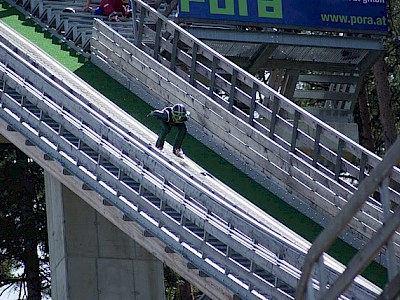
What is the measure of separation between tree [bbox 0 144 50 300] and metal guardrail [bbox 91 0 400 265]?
801cm

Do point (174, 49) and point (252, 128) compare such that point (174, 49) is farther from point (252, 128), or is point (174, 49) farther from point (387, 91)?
point (387, 91)

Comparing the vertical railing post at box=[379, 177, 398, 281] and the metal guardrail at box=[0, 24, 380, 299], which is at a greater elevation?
the metal guardrail at box=[0, 24, 380, 299]

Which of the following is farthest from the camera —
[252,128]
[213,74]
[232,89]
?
[213,74]

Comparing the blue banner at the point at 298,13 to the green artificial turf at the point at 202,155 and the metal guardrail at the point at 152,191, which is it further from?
the metal guardrail at the point at 152,191

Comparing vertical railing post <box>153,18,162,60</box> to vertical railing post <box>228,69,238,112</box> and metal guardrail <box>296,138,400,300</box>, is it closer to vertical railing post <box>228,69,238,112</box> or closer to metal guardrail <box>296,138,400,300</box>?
vertical railing post <box>228,69,238,112</box>

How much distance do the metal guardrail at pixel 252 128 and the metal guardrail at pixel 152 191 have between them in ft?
8.81

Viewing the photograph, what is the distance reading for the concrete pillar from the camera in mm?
20953

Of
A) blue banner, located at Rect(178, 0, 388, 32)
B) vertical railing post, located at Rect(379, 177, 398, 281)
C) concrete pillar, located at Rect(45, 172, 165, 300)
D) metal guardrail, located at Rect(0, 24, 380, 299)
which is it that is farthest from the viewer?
blue banner, located at Rect(178, 0, 388, 32)

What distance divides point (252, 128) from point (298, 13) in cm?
694

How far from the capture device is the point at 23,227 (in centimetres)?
3100

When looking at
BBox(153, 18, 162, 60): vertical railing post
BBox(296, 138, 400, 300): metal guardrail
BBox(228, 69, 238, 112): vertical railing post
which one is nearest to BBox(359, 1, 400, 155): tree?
BBox(153, 18, 162, 60): vertical railing post

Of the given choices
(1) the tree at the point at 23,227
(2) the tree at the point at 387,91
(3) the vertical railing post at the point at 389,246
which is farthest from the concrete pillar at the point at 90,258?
(3) the vertical railing post at the point at 389,246

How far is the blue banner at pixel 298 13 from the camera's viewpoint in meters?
25.7

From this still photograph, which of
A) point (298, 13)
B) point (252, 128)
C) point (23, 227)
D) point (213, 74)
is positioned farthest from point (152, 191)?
point (23, 227)
